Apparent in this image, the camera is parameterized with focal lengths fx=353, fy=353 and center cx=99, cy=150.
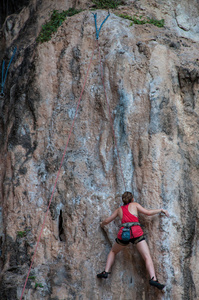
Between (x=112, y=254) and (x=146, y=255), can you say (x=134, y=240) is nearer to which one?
(x=146, y=255)

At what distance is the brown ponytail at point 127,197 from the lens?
19.6ft

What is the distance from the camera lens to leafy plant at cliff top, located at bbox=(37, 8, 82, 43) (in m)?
8.06

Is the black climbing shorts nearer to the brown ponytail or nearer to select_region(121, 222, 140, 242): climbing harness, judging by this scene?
select_region(121, 222, 140, 242): climbing harness

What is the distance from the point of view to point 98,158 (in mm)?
6820

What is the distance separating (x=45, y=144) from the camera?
7.13m

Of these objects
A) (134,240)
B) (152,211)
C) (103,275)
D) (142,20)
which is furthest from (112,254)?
(142,20)

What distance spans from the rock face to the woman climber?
0.64 ft

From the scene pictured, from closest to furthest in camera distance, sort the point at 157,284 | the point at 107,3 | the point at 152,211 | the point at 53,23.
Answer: the point at 157,284 → the point at 152,211 → the point at 53,23 → the point at 107,3

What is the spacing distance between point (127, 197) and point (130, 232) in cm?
60

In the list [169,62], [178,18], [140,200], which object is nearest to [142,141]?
[140,200]

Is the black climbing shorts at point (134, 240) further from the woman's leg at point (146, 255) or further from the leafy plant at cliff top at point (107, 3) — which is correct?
the leafy plant at cliff top at point (107, 3)

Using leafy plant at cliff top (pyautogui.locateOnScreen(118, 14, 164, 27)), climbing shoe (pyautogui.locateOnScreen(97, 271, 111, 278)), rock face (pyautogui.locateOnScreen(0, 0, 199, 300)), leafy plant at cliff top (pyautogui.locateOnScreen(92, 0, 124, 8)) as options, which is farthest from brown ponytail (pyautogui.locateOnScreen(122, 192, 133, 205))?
leafy plant at cliff top (pyautogui.locateOnScreen(92, 0, 124, 8))

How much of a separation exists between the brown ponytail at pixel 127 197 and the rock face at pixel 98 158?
0.27 meters

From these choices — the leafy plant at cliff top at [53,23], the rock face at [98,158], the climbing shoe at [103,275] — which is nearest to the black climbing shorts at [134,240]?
the rock face at [98,158]
